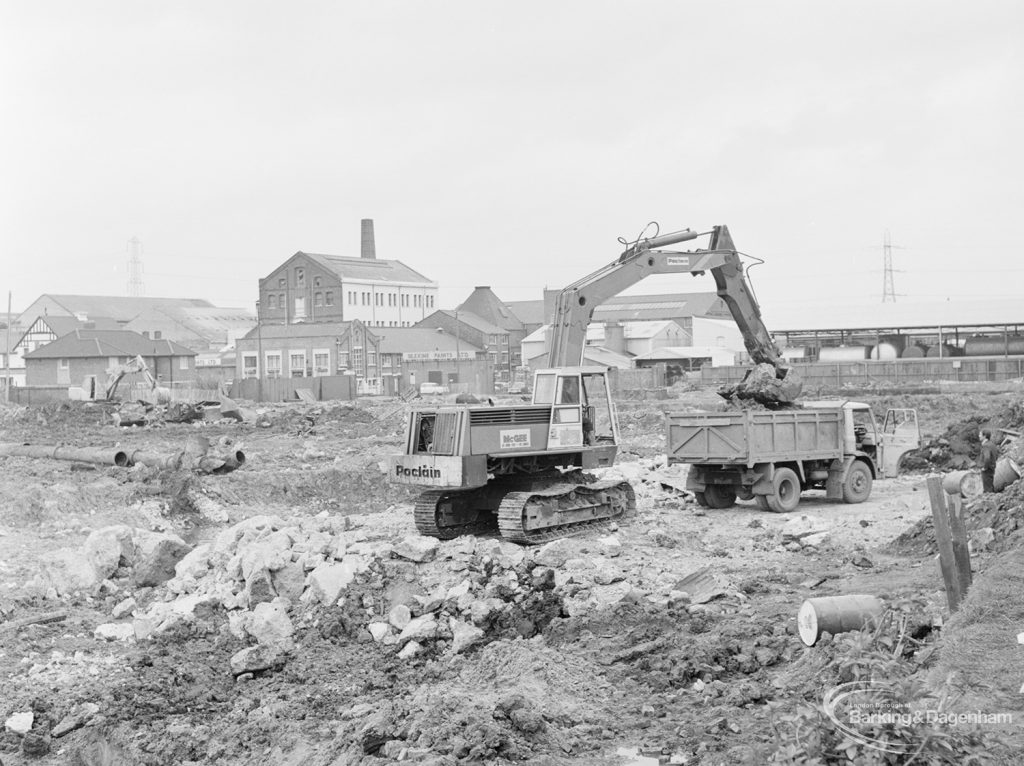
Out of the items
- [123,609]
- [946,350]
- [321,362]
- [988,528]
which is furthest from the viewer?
[321,362]

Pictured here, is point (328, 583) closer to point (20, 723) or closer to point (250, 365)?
point (20, 723)

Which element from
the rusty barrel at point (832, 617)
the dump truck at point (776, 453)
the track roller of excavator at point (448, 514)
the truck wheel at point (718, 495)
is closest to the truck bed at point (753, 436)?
the dump truck at point (776, 453)

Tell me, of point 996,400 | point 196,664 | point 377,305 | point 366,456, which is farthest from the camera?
point 377,305

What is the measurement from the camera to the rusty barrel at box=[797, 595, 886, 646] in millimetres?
8336

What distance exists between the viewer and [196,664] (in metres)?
11.1

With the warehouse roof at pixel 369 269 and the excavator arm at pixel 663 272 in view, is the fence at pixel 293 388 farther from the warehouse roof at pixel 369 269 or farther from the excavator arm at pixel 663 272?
the excavator arm at pixel 663 272

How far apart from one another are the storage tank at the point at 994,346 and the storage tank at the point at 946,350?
61 centimetres

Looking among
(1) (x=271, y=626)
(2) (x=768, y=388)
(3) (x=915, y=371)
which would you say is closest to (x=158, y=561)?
(1) (x=271, y=626)

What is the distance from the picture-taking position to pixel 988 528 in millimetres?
12164

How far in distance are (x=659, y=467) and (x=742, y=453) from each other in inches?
251

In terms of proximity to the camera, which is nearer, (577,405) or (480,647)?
(480,647)

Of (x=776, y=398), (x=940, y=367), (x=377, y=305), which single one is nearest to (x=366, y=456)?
(x=776, y=398)

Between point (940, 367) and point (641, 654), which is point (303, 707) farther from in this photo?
point (940, 367)

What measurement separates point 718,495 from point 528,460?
489cm
